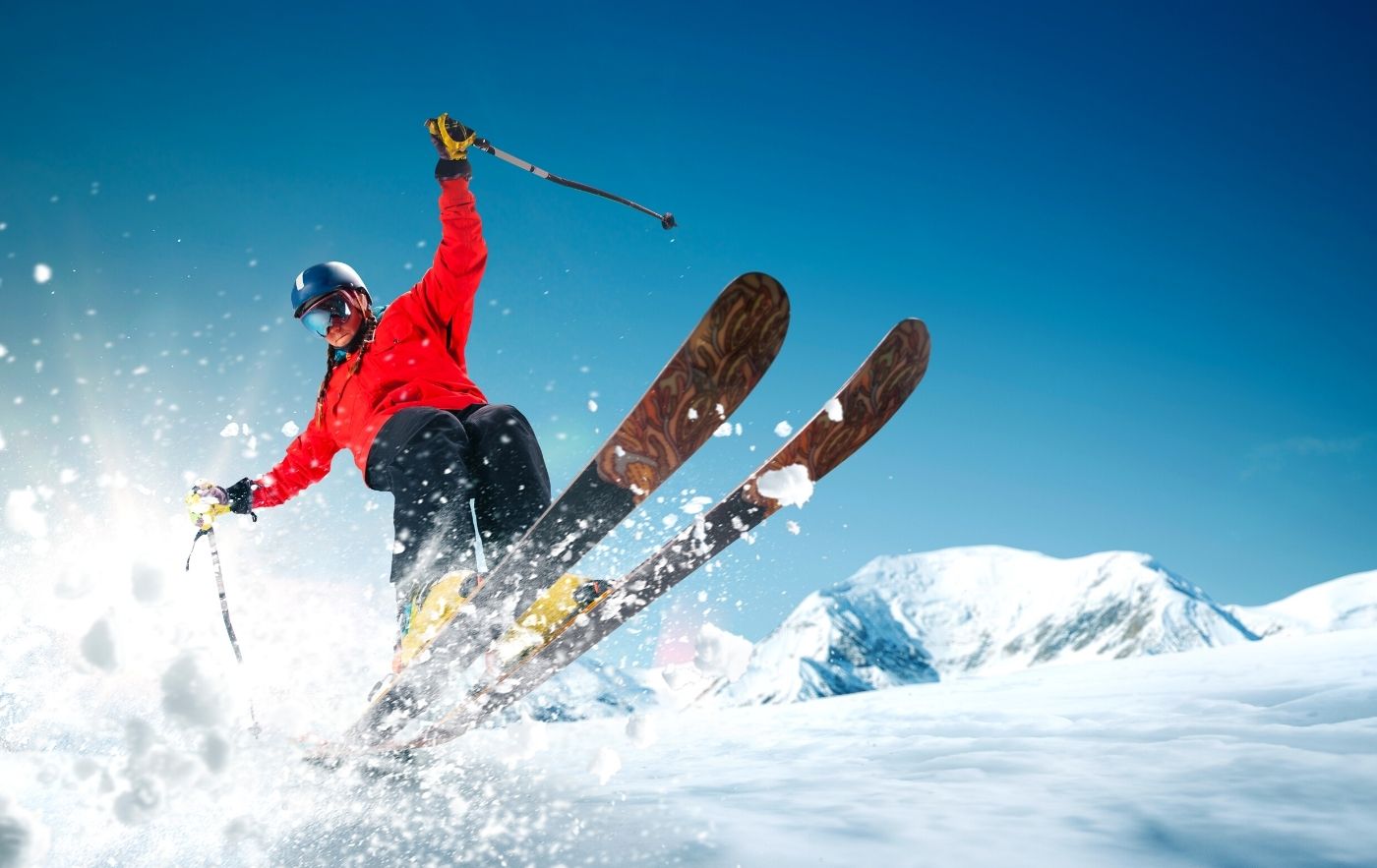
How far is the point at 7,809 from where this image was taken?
2.16 meters

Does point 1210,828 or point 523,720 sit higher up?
point 523,720

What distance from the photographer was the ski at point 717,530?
13.2ft

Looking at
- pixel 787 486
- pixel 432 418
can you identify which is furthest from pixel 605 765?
pixel 432 418

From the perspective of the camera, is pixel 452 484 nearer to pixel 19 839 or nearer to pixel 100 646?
pixel 100 646

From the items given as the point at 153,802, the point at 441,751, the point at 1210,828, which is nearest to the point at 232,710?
the point at 153,802

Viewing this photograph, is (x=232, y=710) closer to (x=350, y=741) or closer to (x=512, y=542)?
(x=350, y=741)

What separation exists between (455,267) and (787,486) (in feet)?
6.98

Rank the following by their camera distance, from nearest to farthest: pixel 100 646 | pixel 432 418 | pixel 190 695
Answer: pixel 190 695
pixel 100 646
pixel 432 418

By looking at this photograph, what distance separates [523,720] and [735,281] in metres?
2.63

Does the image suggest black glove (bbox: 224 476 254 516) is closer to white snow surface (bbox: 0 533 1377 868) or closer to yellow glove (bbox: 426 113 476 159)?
white snow surface (bbox: 0 533 1377 868)

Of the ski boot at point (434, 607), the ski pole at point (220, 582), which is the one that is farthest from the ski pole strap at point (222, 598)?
the ski boot at point (434, 607)

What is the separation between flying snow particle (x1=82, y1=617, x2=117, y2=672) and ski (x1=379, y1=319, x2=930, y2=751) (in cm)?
129

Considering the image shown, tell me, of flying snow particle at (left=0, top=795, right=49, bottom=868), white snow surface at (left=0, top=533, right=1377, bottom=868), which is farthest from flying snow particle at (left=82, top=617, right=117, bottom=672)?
flying snow particle at (left=0, top=795, right=49, bottom=868)

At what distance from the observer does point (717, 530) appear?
167 inches
